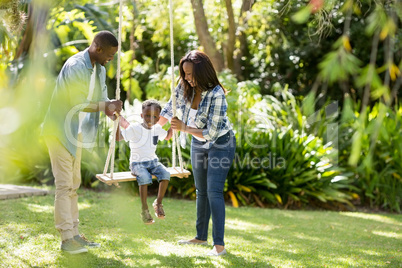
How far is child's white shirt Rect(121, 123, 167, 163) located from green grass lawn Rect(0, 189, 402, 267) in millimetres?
772

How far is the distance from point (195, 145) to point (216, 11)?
742 centimetres

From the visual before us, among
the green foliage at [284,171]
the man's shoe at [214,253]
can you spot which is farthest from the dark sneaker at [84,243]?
the green foliage at [284,171]

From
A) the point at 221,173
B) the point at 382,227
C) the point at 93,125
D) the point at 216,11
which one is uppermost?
the point at 216,11

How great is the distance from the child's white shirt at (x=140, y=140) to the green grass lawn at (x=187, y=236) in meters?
0.77

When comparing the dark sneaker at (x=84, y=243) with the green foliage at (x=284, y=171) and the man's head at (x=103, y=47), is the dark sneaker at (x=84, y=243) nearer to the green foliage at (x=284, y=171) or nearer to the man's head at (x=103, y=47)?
the man's head at (x=103, y=47)

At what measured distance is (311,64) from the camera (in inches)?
484

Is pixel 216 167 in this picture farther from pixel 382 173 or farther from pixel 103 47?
pixel 382 173

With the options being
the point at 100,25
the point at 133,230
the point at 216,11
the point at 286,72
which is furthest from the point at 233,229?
the point at 286,72

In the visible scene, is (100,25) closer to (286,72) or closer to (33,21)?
(33,21)

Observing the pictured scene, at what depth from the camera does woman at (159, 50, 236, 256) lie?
3.71 m

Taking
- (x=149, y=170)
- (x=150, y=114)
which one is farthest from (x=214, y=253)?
(x=150, y=114)

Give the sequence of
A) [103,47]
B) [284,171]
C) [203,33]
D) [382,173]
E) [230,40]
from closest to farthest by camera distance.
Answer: [103,47]
[284,171]
[382,173]
[203,33]
[230,40]

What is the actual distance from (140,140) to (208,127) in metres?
0.64

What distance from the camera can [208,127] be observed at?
12.2 feet
